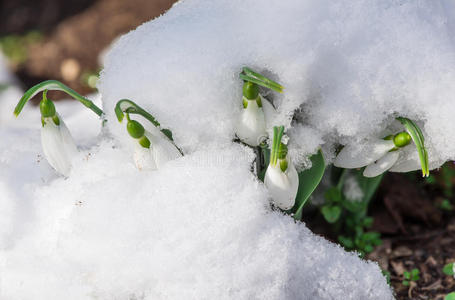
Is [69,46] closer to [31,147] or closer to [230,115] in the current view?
[31,147]

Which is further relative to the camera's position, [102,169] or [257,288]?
[102,169]

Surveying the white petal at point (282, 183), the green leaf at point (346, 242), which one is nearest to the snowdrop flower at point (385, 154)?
the white petal at point (282, 183)

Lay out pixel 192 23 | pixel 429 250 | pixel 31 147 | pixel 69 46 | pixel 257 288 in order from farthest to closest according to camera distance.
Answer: pixel 69 46 → pixel 429 250 → pixel 31 147 → pixel 192 23 → pixel 257 288

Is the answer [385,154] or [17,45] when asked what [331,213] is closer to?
[385,154]

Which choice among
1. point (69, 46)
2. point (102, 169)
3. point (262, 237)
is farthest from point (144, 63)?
point (69, 46)

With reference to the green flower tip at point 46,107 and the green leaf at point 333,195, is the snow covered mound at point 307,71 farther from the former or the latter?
the green leaf at point 333,195

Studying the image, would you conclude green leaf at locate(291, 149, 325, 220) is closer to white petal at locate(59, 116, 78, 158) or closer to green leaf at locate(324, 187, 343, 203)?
green leaf at locate(324, 187, 343, 203)

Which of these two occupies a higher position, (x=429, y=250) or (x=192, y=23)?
(x=192, y=23)

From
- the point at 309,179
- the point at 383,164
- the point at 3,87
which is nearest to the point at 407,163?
the point at 383,164
